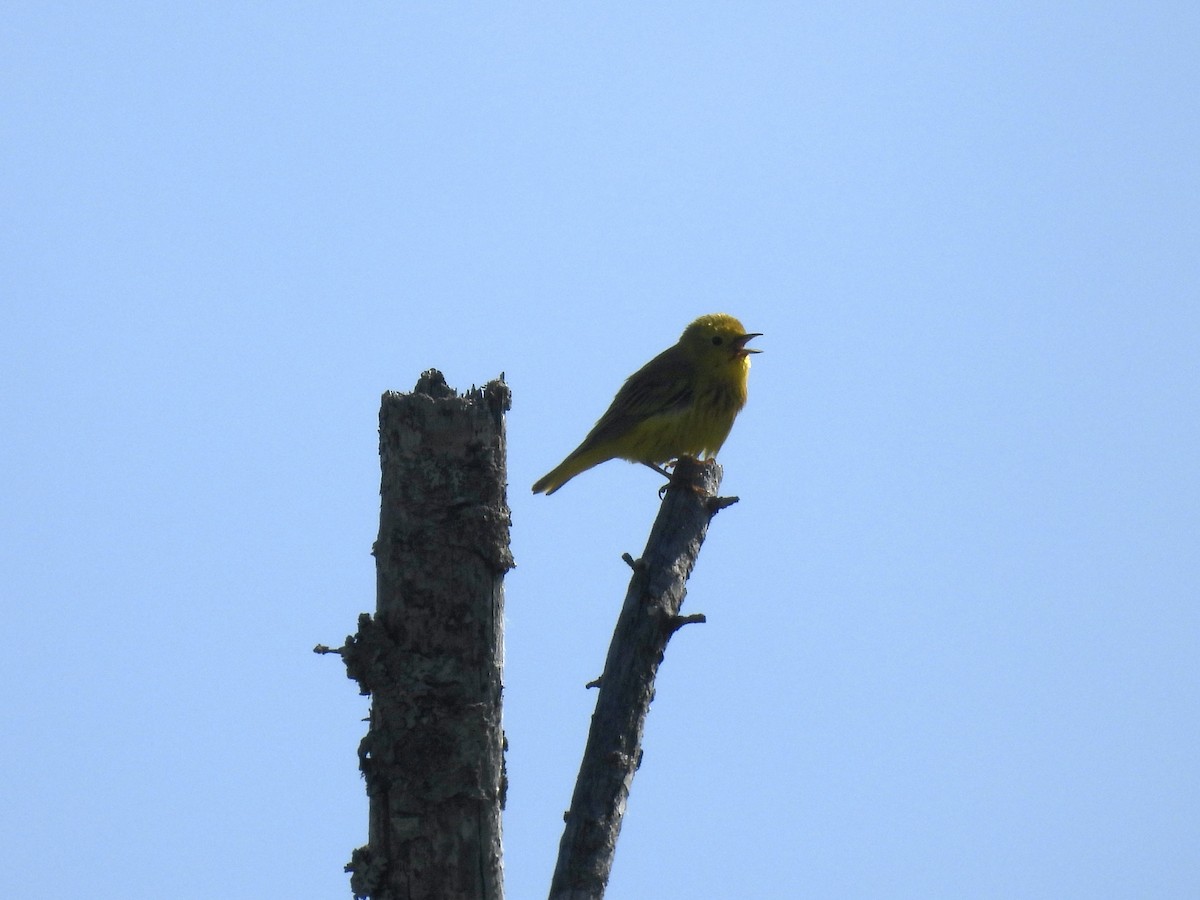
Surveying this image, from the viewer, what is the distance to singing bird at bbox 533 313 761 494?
31.7 ft

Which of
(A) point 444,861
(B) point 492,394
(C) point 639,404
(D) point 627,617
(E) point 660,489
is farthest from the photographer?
(C) point 639,404

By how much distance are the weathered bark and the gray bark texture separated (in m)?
0.37

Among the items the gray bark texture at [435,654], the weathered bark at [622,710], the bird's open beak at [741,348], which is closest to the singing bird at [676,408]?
the bird's open beak at [741,348]

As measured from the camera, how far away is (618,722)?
486 centimetres

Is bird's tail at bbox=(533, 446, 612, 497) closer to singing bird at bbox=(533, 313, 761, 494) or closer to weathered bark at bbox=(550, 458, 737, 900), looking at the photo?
singing bird at bbox=(533, 313, 761, 494)

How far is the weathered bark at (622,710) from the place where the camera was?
4.66m

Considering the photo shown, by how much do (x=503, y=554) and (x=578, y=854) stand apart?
1082 millimetres

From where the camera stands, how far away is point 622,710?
4.88m

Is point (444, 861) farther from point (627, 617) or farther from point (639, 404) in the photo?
point (639, 404)

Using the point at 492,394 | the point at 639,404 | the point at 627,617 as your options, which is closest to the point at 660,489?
the point at 639,404

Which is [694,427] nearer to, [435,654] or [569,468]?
[569,468]

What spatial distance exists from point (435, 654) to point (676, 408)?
217 inches

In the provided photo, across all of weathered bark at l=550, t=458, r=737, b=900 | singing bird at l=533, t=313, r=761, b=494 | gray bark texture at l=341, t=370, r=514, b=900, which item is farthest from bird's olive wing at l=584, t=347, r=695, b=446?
gray bark texture at l=341, t=370, r=514, b=900

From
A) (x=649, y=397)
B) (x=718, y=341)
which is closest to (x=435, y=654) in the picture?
(x=649, y=397)
